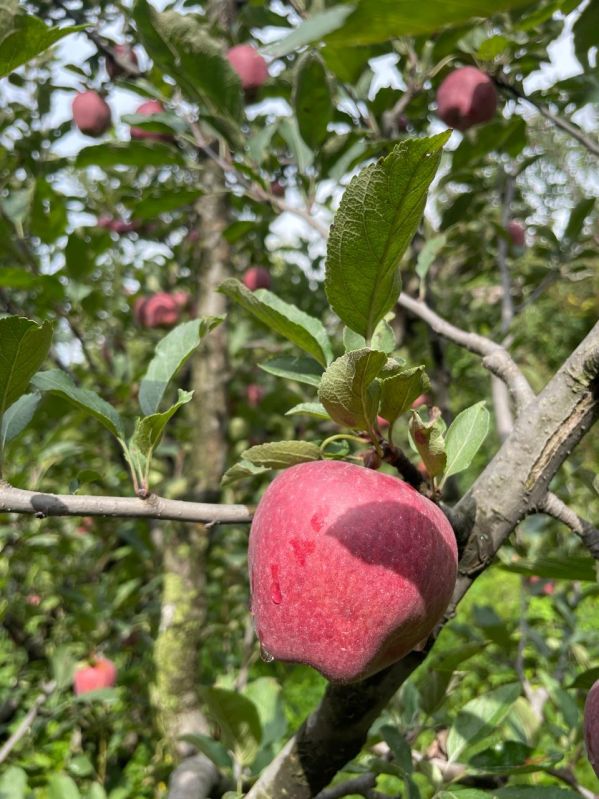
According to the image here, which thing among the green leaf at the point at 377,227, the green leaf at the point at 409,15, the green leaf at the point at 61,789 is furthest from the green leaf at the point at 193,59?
the green leaf at the point at 61,789

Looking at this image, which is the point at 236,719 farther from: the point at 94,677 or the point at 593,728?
the point at 94,677

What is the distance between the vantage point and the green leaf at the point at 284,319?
1.64 ft

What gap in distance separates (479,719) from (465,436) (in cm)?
40

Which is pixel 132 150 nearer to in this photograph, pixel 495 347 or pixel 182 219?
pixel 495 347

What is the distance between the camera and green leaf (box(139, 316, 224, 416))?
60 centimetres

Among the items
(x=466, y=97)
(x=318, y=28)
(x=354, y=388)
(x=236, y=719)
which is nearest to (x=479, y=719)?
(x=236, y=719)

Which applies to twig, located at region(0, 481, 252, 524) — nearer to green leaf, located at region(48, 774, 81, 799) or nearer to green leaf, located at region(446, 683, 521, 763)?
green leaf, located at region(446, 683, 521, 763)

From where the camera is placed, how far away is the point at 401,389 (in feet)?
1.54

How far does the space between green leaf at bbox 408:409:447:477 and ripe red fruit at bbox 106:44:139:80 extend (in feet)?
4.18

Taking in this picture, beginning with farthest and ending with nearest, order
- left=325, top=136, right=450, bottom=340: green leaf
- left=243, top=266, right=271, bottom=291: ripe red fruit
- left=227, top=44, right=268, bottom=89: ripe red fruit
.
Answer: left=243, top=266, right=271, bottom=291: ripe red fruit, left=227, top=44, right=268, bottom=89: ripe red fruit, left=325, top=136, right=450, bottom=340: green leaf

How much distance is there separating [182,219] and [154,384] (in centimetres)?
151

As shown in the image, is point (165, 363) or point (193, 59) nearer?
point (165, 363)

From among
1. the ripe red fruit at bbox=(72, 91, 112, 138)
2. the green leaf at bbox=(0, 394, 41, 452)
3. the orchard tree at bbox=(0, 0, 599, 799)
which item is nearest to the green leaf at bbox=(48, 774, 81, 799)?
the orchard tree at bbox=(0, 0, 599, 799)

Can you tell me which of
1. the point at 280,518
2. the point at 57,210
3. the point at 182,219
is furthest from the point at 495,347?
the point at 182,219
